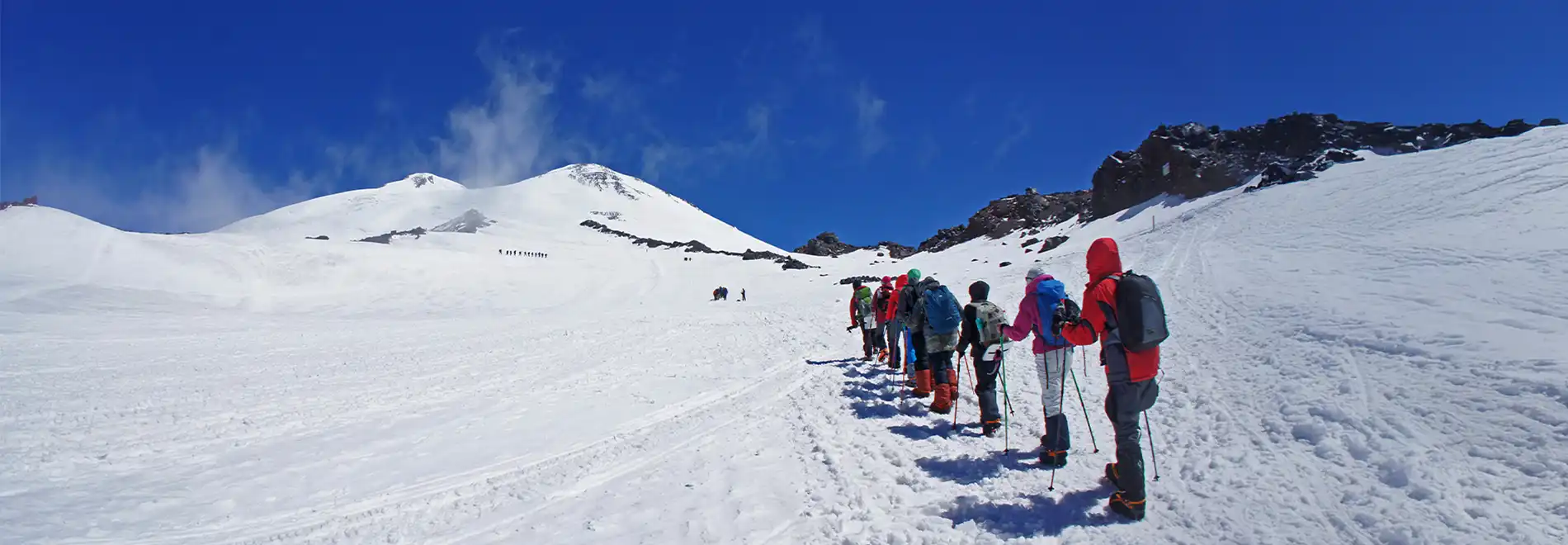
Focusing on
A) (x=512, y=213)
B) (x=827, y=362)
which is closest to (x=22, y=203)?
(x=827, y=362)

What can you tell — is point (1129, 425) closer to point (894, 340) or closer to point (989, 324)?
point (989, 324)

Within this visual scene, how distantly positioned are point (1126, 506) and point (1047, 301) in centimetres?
183

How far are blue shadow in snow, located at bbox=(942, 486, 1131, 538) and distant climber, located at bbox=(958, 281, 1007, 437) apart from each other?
2.01 metres

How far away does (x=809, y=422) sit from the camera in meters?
8.49

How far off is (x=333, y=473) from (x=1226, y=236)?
28.8 m

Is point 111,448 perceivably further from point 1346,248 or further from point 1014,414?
point 1346,248

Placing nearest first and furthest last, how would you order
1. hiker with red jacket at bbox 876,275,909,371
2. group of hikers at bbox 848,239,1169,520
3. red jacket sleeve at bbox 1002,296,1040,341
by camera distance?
group of hikers at bbox 848,239,1169,520
red jacket sleeve at bbox 1002,296,1040,341
hiker with red jacket at bbox 876,275,909,371

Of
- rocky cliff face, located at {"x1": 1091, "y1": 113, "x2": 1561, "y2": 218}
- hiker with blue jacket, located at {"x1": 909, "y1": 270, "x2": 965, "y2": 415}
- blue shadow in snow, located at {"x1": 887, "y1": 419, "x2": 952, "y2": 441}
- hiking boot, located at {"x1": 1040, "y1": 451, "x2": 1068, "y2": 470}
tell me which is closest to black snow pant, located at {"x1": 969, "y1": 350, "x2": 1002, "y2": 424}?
blue shadow in snow, located at {"x1": 887, "y1": 419, "x2": 952, "y2": 441}

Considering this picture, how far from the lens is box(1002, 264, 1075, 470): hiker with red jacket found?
5836mm

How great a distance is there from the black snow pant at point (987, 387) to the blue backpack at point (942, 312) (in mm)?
1051

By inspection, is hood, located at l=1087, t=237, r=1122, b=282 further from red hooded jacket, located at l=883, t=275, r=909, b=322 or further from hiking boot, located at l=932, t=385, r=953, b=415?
red hooded jacket, located at l=883, t=275, r=909, b=322

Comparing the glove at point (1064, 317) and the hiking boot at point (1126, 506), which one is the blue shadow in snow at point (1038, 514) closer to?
the hiking boot at point (1126, 506)

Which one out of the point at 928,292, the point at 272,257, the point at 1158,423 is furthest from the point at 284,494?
the point at 272,257

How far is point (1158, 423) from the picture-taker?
275 inches
